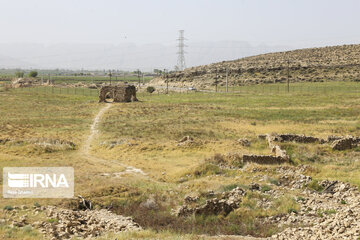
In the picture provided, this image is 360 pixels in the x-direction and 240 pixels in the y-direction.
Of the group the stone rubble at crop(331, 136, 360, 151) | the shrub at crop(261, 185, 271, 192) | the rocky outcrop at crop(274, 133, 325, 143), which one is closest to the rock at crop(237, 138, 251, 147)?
the rocky outcrop at crop(274, 133, 325, 143)

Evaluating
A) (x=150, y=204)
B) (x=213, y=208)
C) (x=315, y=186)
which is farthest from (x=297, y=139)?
(x=150, y=204)

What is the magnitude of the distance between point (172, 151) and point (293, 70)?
256ft

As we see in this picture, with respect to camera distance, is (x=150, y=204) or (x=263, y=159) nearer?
(x=150, y=204)

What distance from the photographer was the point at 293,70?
9481 centimetres

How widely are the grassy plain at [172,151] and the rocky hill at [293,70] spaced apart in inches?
1560

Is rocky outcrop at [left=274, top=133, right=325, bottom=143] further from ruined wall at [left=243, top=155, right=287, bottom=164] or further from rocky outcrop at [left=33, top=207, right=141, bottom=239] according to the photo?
rocky outcrop at [left=33, top=207, right=141, bottom=239]

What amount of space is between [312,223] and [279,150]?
10.4 m

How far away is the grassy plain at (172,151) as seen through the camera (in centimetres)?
1290

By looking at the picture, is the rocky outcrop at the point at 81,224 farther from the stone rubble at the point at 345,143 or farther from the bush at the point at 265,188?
the stone rubble at the point at 345,143

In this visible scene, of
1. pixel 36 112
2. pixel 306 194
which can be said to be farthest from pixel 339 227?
pixel 36 112

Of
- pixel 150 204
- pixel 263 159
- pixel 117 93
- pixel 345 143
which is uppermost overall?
pixel 117 93

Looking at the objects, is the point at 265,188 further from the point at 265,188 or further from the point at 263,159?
the point at 263,159

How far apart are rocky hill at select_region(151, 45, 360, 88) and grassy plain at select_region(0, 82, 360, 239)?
39634 mm

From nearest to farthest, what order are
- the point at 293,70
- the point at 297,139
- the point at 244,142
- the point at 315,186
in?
the point at 315,186 → the point at 244,142 → the point at 297,139 → the point at 293,70
